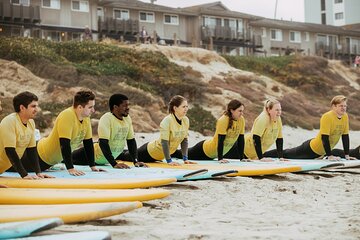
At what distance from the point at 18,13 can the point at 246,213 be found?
113 feet

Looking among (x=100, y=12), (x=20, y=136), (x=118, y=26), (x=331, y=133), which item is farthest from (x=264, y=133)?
(x=100, y=12)

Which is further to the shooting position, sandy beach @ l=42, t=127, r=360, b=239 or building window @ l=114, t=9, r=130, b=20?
building window @ l=114, t=9, r=130, b=20

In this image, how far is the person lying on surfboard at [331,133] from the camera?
12.2m

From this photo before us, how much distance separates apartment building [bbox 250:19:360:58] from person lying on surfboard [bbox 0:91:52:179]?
147 ft

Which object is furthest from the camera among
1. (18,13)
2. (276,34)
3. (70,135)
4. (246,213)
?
(276,34)

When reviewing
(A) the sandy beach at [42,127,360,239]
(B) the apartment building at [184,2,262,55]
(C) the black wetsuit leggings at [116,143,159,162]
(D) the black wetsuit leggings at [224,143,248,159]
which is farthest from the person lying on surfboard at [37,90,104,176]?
(B) the apartment building at [184,2,262,55]

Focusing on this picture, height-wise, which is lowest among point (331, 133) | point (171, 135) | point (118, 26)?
point (331, 133)

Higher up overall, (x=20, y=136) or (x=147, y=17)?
(x=147, y=17)

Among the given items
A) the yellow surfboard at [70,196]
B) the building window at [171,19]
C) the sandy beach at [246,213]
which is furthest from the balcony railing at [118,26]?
the yellow surfboard at [70,196]

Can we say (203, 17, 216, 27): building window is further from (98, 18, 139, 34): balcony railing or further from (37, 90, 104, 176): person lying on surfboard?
(37, 90, 104, 176): person lying on surfboard

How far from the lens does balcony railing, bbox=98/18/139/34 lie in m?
43.0

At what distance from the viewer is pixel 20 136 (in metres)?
7.94

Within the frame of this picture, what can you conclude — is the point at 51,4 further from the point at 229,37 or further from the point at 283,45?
the point at 283,45

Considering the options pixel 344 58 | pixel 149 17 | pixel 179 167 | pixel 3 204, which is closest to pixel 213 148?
pixel 179 167
